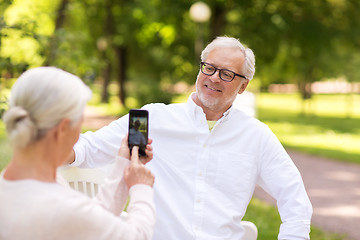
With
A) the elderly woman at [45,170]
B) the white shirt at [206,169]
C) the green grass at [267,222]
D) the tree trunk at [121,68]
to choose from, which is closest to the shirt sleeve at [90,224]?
the elderly woman at [45,170]

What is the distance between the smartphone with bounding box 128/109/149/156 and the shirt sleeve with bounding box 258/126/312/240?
945mm

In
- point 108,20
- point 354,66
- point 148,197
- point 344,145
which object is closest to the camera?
point 148,197

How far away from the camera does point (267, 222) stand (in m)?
5.83

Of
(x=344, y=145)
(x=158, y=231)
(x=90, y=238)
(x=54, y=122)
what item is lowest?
(x=344, y=145)

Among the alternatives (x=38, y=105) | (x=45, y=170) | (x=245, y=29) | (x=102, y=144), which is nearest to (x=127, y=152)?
(x=45, y=170)

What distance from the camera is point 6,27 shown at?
4270 mm

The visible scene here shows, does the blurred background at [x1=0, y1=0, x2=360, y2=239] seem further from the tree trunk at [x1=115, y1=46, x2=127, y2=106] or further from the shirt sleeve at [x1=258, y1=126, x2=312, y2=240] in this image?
the shirt sleeve at [x1=258, y1=126, x2=312, y2=240]

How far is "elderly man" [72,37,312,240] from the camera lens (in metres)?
2.63

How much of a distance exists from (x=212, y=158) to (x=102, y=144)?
664mm

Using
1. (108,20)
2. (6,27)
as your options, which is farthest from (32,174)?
(108,20)

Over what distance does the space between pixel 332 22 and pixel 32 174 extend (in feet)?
63.3

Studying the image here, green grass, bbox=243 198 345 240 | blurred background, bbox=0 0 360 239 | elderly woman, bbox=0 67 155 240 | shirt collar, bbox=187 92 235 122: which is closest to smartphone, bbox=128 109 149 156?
elderly woman, bbox=0 67 155 240

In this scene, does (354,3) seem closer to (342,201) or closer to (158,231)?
(342,201)

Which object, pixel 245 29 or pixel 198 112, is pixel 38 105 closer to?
pixel 198 112
